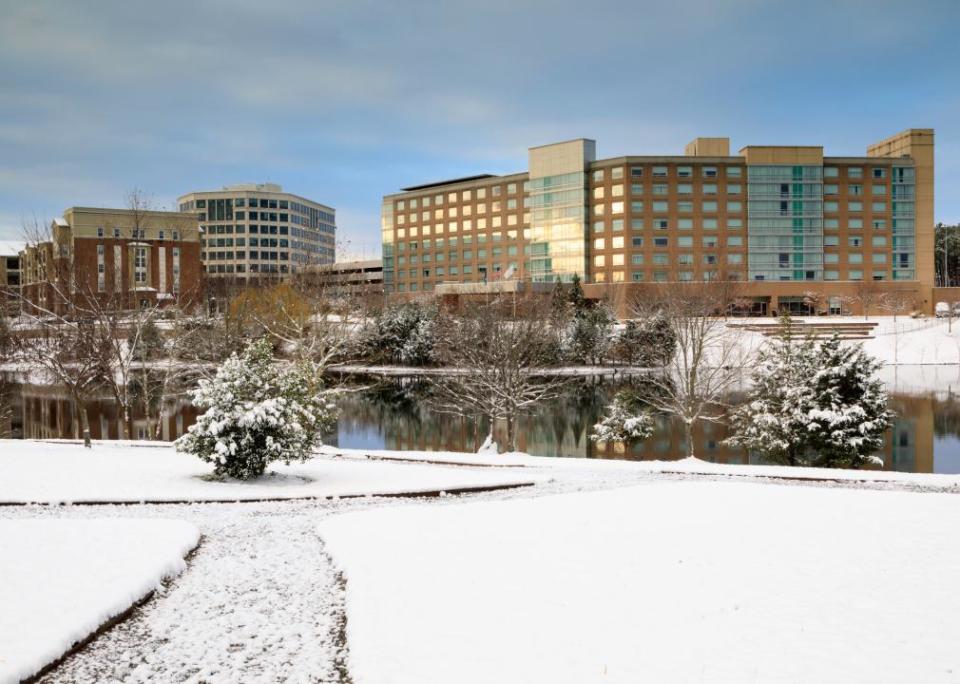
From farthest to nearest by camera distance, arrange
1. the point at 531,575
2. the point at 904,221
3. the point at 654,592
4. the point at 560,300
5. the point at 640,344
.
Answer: the point at 904,221 < the point at 560,300 < the point at 640,344 < the point at 531,575 < the point at 654,592

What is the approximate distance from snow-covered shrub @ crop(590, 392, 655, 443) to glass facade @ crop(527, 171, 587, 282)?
68926 mm

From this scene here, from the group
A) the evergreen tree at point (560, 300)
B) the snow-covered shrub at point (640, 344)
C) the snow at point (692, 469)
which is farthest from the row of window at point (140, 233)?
the snow at point (692, 469)

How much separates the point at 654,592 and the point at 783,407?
18.8 meters

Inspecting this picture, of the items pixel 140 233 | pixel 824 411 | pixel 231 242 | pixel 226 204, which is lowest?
pixel 824 411

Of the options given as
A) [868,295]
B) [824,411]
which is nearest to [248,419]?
[824,411]

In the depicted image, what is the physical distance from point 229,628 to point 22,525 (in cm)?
622

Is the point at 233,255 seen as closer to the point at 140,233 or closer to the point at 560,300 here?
the point at 140,233

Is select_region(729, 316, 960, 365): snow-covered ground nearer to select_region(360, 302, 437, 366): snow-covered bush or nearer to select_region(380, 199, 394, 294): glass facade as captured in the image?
select_region(360, 302, 437, 366): snow-covered bush

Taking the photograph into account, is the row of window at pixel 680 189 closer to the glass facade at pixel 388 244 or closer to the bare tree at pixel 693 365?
the glass facade at pixel 388 244

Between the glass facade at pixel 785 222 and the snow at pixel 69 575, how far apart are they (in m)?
97.4

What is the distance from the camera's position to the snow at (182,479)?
1686cm

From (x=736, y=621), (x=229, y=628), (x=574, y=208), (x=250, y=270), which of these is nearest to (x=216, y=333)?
(x=229, y=628)

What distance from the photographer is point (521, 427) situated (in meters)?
42.2

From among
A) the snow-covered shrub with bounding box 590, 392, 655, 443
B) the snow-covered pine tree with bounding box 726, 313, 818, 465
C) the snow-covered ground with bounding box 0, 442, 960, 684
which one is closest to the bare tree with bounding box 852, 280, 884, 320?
the snow-covered shrub with bounding box 590, 392, 655, 443
